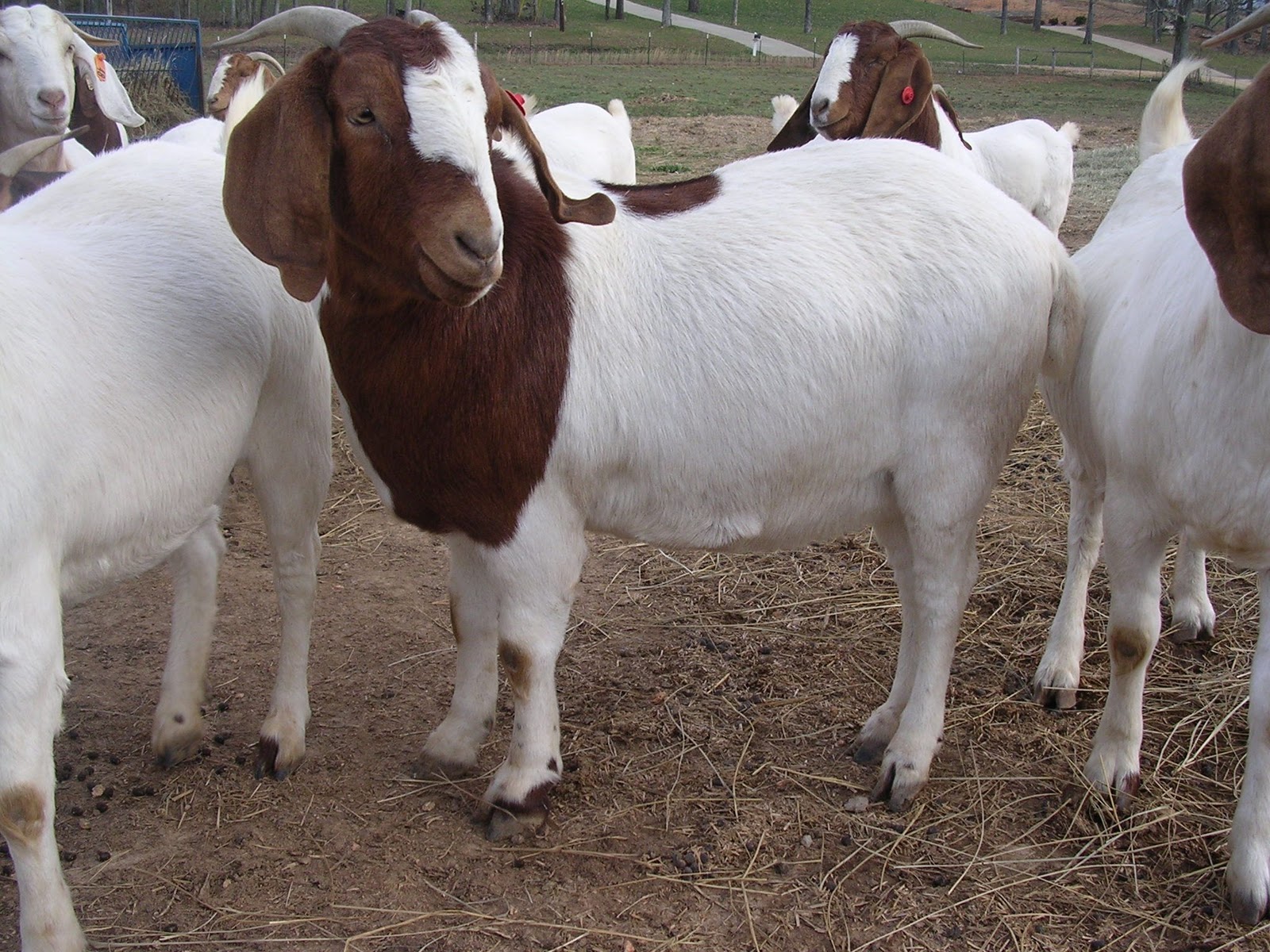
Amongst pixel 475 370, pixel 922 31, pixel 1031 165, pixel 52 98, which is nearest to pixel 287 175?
pixel 475 370

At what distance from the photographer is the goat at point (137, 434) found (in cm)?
261

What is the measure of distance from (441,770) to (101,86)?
425cm

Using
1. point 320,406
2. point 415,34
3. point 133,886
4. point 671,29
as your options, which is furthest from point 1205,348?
point 671,29

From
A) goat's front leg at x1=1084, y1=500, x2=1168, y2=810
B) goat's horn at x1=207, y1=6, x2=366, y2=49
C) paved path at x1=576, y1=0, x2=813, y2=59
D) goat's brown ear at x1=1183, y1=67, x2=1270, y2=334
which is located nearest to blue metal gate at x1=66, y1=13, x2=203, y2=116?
goat's horn at x1=207, y1=6, x2=366, y2=49

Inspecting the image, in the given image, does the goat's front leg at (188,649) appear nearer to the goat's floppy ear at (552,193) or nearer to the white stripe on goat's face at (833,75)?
the goat's floppy ear at (552,193)

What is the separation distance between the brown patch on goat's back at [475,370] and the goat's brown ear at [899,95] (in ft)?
11.7

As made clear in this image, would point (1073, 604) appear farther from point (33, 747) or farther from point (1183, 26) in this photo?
point (1183, 26)

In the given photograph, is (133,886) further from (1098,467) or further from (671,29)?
(671,29)

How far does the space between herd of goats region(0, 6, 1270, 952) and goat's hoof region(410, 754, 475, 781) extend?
0.07ft

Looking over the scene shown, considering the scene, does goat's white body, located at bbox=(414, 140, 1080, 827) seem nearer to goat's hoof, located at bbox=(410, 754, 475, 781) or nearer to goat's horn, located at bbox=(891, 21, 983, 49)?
goat's hoof, located at bbox=(410, 754, 475, 781)

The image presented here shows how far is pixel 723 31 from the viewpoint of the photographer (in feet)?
175

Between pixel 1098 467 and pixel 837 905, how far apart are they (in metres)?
1.65

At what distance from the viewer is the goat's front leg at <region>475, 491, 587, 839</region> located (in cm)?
310

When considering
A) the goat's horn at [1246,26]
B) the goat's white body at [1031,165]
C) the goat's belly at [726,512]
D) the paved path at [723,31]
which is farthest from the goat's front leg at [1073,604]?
the paved path at [723,31]
